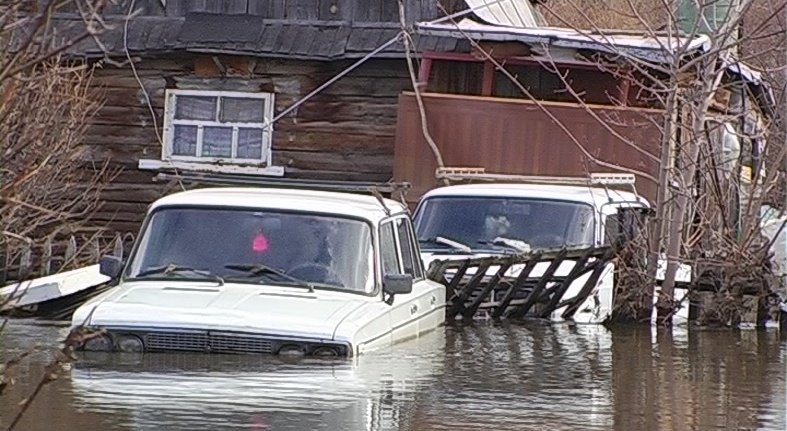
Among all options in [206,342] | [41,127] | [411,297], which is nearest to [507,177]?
[411,297]

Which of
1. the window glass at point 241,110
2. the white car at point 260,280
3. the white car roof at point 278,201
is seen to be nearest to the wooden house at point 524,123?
the window glass at point 241,110

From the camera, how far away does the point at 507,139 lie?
1714 centimetres

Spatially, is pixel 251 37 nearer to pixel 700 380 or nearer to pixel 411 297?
pixel 411 297

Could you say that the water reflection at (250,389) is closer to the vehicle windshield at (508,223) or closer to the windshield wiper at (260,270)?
the windshield wiper at (260,270)

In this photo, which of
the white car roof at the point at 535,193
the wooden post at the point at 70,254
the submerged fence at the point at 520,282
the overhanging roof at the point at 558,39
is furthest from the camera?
the overhanging roof at the point at 558,39

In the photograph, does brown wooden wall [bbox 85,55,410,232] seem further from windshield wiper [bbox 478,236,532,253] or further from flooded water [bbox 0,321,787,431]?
flooded water [bbox 0,321,787,431]

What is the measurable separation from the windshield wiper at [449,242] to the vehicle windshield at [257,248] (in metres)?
3.43

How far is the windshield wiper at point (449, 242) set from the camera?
12625 mm

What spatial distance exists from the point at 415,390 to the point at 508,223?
17.7ft

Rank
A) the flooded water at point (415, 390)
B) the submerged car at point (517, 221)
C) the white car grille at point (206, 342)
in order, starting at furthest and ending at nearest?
the submerged car at point (517, 221) < the white car grille at point (206, 342) < the flooded water at point (415, 390)

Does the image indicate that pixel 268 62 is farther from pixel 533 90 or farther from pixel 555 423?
pixel 555 423

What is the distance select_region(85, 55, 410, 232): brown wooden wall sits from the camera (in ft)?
63.2

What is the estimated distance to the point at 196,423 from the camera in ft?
20.6

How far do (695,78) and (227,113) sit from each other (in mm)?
7989
